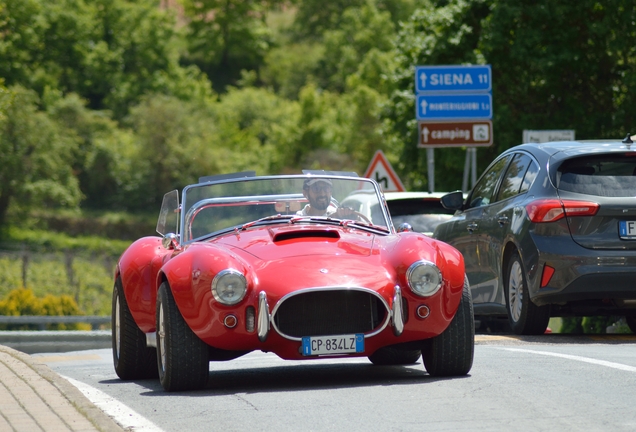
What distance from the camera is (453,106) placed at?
76.0ft

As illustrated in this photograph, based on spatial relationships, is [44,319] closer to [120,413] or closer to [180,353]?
[180,353]

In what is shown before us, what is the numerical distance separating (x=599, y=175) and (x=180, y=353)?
454cm

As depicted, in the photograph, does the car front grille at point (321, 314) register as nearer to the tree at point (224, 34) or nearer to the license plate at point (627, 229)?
the license plate at point (627, 229)

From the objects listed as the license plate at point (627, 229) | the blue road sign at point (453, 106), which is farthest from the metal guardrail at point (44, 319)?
the license plate at point (627, 229)

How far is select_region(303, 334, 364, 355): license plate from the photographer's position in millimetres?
7637

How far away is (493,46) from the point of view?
30047 mm

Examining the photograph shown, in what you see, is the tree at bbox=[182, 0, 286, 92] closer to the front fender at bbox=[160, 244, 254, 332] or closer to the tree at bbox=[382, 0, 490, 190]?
the tree at bbox=[382, 0, 490, 190]

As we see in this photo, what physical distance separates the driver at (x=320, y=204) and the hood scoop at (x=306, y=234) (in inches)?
21.5

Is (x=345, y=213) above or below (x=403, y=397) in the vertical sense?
above

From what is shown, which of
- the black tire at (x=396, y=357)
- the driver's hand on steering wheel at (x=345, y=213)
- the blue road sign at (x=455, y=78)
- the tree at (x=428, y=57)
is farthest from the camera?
the tree at (x=428, y=57)

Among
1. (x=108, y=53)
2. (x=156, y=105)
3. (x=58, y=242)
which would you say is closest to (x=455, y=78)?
(x=58, y=242)

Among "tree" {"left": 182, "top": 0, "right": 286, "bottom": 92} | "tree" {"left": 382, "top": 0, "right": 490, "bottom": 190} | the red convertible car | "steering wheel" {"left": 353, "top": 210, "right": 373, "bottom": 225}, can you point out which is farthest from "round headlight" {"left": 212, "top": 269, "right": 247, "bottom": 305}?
"tree" {"left": 182, "top": 0, "right": 286, "bottom": 92}

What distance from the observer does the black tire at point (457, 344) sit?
795 centimetres

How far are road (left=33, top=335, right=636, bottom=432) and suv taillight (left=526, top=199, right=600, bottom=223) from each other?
4.25 feet
